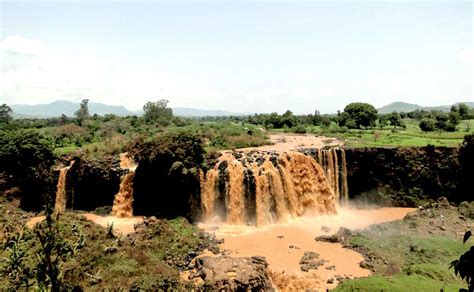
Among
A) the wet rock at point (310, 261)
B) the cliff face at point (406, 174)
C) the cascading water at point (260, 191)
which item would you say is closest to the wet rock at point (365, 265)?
the wet rock at point (310, 261)

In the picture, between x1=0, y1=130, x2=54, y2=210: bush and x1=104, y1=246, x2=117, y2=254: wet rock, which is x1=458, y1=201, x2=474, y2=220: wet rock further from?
x1=0, y1=130, x2=54, y2=210: bush

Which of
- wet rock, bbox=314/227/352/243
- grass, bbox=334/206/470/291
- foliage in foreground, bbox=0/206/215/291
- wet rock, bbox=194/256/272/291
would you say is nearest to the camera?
foliage in foreground, bbox=0/206/215/291

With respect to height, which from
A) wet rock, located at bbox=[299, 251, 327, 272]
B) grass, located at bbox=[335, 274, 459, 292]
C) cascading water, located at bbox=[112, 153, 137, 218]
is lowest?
wet rock, located at bbox=[299, 251, 327, 272]

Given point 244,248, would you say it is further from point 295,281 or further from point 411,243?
point 411,243

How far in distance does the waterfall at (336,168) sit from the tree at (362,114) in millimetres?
25969

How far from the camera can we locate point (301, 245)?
24531mm

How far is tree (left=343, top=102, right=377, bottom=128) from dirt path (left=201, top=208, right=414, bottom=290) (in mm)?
27359

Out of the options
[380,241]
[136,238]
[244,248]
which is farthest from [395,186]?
[136,238]

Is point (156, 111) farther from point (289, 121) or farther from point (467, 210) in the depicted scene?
point (467, 210)

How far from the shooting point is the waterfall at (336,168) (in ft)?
110

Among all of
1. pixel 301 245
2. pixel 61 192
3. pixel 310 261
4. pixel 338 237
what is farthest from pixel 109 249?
pixel 61 192

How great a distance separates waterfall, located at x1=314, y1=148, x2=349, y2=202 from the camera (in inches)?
1320

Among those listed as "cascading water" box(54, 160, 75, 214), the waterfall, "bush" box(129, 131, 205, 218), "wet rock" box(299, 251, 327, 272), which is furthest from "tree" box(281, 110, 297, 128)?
"wet rock" box(299, 251, 327, 272)

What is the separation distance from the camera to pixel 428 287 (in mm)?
14750
